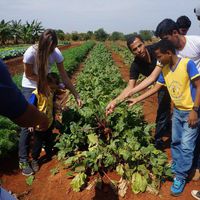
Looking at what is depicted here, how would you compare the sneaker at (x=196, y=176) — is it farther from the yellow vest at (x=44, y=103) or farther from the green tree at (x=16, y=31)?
the green tree at (x=16, y=31)

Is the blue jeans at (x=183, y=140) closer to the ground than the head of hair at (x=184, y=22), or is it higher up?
closer to the ground

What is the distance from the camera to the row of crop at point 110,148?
3.69 m

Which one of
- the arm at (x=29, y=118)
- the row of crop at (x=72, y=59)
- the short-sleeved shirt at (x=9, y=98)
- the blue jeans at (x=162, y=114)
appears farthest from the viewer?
the row of crop at (x=72, y=59)

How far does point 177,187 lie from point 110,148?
35.0 inches

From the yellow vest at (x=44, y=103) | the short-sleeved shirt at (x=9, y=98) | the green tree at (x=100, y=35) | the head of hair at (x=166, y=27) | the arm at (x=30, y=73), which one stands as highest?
the head of hair at (x=166, y=27)

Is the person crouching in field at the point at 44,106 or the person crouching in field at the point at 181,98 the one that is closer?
the person crouching in field at the point at 181,98

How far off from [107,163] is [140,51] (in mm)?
1509

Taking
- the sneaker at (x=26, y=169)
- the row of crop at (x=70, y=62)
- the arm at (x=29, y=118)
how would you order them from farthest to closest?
1. the row of crop at (x=70, y=62)
2. the sneaker at (x=26, y=169)
3. the arm at (x=29, y=118)

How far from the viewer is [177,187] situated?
354cm

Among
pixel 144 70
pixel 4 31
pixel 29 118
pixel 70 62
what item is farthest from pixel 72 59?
pixel 4 31

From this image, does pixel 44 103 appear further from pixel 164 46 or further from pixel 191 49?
pixel 191 49

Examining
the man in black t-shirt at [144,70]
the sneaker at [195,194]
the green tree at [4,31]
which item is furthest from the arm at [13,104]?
the green tree at [4,31]

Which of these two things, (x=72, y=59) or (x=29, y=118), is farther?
(x=72, y=59)

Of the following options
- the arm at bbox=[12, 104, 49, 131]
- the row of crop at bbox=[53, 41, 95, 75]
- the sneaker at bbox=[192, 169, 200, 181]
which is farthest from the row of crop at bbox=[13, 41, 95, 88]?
the arm at bbox=[12, 104, 49, 131]
